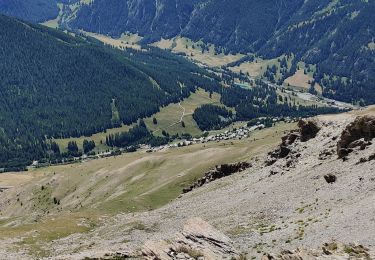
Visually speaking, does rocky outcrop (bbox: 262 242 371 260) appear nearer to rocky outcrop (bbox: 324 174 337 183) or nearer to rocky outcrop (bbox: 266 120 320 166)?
rocky outcrop (bbox: 324 174 337 183)

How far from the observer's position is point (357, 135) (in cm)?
11175

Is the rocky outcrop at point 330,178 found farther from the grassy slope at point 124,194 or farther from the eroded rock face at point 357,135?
the grassy slope at point 124,194

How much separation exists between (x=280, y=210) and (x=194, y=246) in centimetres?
2838

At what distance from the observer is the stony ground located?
2982 inches

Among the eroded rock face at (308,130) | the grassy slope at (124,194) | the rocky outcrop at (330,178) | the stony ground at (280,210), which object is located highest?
the eroded rock face at (308,130)

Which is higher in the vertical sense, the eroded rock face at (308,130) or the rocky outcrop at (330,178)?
the eroded rock face at (308,130)

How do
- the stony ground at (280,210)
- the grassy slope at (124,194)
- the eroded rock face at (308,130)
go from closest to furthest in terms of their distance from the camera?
the stony ground at (280,210) < the grassy slope at (124,194) < the eroded rock face at (308,130)

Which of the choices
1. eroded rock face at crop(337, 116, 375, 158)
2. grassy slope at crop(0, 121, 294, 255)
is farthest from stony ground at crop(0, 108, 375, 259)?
grassy slope at crop(0, 121, 294, 255)

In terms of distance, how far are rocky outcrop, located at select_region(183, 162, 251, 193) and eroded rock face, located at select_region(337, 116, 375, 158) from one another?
123 feet

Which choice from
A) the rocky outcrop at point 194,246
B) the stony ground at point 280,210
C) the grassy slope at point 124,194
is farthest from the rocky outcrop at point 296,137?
the rocky outcrop at point 194,246

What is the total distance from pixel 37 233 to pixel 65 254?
19.5 m

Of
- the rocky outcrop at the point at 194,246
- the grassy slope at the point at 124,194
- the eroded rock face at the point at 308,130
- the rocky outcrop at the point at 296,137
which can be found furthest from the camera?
the rocky outcrop at the point at 296,137

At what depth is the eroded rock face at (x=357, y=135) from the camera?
108m

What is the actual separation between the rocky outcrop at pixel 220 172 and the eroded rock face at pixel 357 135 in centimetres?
3750
